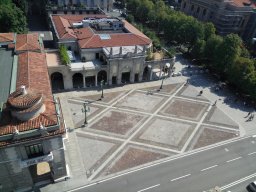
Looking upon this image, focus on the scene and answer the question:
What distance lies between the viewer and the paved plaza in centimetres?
4562

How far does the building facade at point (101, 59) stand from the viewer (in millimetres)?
62812

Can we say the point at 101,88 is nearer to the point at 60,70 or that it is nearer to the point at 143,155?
the point at 60,70

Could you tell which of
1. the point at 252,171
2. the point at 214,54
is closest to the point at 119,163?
the point at 252,171

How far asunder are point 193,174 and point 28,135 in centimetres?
2955

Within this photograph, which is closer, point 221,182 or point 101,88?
point 221,182

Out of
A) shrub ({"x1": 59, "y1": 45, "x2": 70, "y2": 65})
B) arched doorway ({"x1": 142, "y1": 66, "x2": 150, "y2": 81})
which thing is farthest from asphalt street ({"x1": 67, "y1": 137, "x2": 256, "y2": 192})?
shrub ({"x1": 59, "y1": 45, "x2": 70, "y2": 65})

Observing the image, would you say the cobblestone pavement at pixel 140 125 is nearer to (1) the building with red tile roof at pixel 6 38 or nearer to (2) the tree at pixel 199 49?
(2) the tree at pixel 199 49

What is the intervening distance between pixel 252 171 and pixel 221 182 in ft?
24.5

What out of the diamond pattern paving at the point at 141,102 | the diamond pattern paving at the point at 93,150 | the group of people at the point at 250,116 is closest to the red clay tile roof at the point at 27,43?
the diamond pattern paving at the point at 93,150

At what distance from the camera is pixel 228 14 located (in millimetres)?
97000

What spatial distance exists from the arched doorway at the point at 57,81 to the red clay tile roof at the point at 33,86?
12799 mm

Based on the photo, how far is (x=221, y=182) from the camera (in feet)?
140

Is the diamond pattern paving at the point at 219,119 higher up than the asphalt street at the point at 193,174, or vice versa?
the diamond pattern paving at the point at 219,119

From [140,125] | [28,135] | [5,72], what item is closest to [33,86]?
[5,72]
